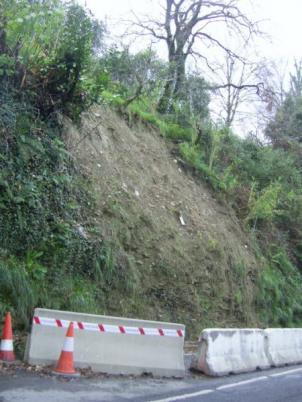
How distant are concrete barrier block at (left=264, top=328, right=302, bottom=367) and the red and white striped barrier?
2.84 metres

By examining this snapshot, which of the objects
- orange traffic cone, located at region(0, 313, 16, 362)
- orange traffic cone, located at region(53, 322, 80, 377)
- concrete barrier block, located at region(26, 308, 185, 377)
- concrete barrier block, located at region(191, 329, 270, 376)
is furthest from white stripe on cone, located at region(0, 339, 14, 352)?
concrete barrier block, located at region(191, 329, 270, 376)

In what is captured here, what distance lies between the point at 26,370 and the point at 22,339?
1.10m

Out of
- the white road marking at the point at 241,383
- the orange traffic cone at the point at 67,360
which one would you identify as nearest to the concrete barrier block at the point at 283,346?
the white road marking at the point at 241,383

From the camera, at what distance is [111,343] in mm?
9125

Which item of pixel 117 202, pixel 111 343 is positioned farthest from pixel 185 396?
pixel 117 202

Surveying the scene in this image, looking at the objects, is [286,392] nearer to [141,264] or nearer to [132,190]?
[141,264]

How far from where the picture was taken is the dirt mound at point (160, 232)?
42.1 ft

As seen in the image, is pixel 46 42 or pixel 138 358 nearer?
pixel 138 358

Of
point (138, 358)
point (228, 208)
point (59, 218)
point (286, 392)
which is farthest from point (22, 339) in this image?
point (228, 208)

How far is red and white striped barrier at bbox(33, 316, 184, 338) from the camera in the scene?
8680 mm

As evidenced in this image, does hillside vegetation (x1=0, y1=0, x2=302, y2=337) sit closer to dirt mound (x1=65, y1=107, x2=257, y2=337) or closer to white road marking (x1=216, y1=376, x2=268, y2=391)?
dirt mound (x1=65, y1=107, x2=257, y2=337)

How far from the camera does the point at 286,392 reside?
8844 millimetres

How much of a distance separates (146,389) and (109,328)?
1283 millimetres

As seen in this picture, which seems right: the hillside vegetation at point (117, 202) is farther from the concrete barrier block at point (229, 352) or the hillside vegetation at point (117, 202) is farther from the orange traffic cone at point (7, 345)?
the concrete barrier block at point (229, 352)
